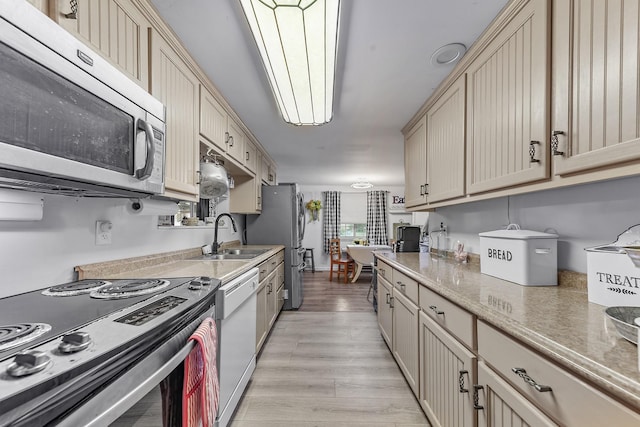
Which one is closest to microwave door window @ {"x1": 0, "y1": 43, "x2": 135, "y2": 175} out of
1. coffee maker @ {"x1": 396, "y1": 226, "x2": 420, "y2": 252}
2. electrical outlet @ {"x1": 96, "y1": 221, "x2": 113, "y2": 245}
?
electrical outlet @ {"x1": 96, "y1": 221, "x2": 113, "y2": 245}

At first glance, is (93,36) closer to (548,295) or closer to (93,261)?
(93,261)

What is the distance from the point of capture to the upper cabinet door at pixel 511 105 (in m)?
1.20

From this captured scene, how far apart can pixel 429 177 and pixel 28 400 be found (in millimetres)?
2523

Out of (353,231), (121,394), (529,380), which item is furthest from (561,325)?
(353,231)

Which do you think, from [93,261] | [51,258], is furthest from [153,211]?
[51,258]

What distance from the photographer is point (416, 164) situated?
2.76m

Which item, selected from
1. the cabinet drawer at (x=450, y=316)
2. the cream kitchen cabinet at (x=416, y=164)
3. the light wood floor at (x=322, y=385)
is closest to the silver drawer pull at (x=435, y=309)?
the cabinet drawer at (x=450, y=316)

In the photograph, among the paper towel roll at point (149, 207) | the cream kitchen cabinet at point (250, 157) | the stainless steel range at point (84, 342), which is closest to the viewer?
the stainless steel range at point (84, 342)

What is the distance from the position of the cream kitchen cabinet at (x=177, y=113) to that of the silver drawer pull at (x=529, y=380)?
1736 millimetres

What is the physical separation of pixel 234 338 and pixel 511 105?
6.50 ft

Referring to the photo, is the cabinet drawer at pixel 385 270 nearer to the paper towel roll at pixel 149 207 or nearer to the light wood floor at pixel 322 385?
the light wood floor at pixel 322 385

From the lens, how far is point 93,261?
4.67 ft

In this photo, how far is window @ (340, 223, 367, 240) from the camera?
7.50 metres

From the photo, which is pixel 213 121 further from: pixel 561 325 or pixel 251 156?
pixel 561 325
